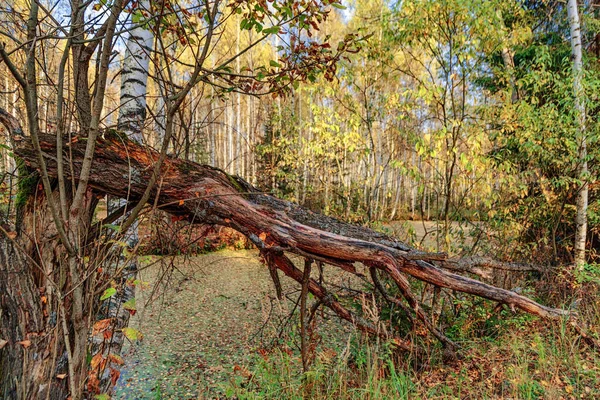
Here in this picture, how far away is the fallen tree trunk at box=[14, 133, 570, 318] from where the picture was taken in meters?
1.72

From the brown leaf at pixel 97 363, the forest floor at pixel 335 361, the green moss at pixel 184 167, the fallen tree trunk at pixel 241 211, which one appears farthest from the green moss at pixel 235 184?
the brown leaf at pixel 97 363

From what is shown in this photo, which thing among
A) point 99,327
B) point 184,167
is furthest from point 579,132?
point 99,327

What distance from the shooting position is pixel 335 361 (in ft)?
8.87

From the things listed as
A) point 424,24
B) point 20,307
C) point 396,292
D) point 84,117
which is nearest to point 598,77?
point 424,24

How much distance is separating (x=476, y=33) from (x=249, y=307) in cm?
469

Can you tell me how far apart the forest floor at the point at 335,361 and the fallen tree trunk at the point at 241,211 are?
1.32ft

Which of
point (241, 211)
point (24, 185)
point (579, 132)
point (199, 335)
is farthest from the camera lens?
point (199, 335)

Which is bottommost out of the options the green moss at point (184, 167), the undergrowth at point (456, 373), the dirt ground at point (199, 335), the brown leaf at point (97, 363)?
the dirt ground at point (199, 335)

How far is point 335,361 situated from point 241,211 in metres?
1.66

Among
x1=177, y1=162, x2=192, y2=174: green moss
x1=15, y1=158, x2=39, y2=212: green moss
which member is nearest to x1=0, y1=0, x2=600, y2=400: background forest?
x1=15, y1=158, x2=39, y2=212: green moss

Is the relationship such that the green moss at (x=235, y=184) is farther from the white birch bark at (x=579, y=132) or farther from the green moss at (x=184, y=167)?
the white birch bark at (x=579, y=132)

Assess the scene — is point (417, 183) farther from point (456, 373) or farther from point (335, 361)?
point (335, 361)

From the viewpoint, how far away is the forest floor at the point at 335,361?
7.19ft

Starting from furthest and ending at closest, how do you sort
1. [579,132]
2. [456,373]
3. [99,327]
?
[579,132], [456,373], [99,327]
